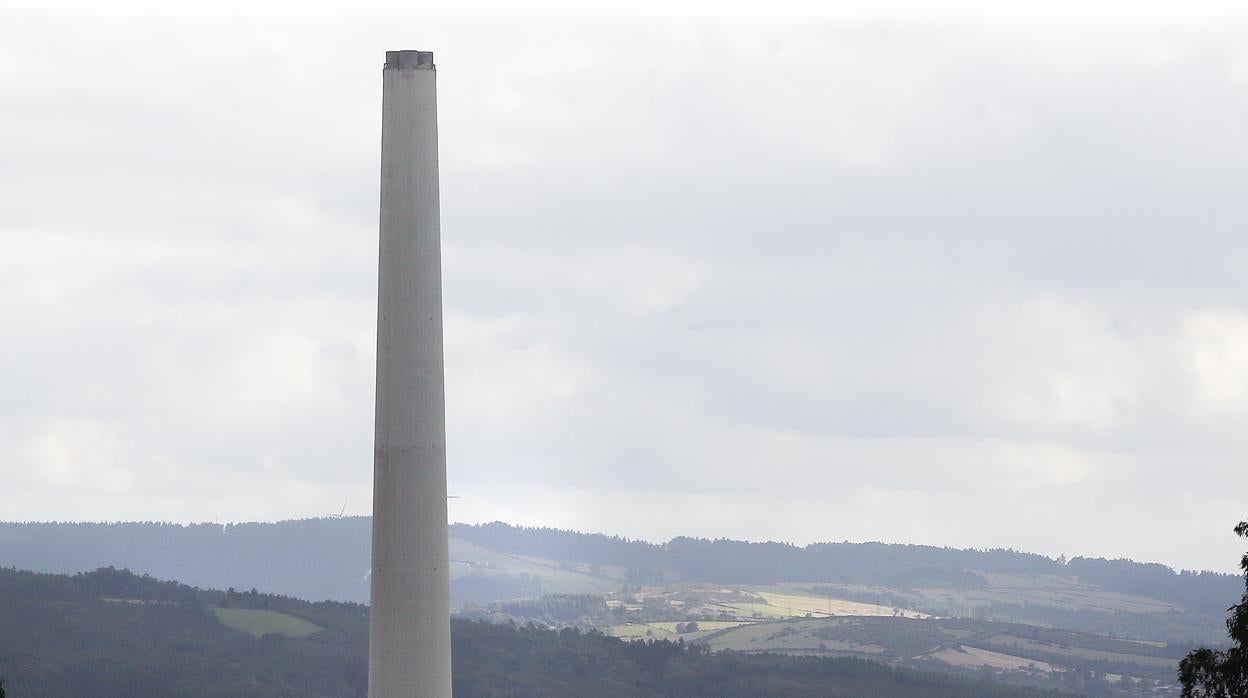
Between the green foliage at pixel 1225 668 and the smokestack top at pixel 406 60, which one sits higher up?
the smokestack top at pixel 406 60

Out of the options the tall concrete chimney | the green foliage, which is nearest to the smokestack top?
the tall concrete chimney

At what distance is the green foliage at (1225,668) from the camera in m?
58.9

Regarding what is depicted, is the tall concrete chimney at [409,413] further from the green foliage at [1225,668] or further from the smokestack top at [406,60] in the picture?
the green foliage at [1225,668]

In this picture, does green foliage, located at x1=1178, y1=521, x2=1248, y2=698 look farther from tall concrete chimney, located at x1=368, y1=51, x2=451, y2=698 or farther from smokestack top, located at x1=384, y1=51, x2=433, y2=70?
smokestack top, located at x1=384, y1=51, x2=433, y2=70

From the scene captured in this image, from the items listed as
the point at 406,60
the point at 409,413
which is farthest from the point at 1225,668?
the point at 406,60

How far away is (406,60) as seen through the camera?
2640 inches

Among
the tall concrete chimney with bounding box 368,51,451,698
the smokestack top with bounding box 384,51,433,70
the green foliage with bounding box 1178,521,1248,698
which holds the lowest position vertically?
the green foliage with bounding box 1178,521,1248,698

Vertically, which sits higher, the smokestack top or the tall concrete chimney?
the smokestack top

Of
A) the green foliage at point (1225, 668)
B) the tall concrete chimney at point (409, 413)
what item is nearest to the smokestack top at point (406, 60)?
the tall concrete chimney at point (409, 413)

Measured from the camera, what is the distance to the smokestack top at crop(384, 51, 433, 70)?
2638 inches

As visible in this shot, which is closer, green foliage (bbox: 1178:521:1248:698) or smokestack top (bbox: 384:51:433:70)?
Result: green foliage (bbox: 1178:521:1248:698)

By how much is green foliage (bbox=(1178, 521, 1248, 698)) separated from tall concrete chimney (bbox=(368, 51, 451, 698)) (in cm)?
2195

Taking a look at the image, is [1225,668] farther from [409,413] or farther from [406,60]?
[406,60]

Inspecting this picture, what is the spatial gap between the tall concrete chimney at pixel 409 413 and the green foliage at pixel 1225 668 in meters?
22.0
